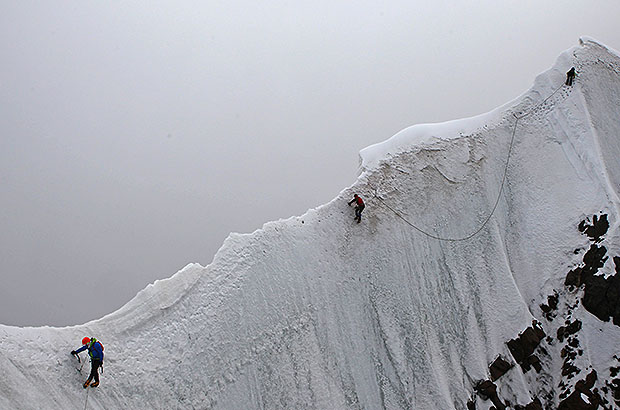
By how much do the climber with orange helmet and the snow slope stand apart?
485mm

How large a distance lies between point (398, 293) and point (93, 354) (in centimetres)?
1215

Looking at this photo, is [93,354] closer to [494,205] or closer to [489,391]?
[489,391]

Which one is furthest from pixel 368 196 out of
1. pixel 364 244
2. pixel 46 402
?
pixel 46 402

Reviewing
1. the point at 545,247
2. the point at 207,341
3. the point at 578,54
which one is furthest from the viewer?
the point at 578,54

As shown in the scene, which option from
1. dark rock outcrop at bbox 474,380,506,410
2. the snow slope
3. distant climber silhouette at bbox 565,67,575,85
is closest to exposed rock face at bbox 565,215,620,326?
the snow slope

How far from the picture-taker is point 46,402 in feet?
46.6

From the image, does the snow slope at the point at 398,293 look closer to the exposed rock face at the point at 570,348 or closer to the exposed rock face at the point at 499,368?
the exposed rock face at the point at 570,348

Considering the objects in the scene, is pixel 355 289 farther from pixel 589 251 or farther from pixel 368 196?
pixel 589 251

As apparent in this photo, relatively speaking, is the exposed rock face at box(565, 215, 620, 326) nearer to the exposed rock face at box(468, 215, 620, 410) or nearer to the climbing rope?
the exposed rock face at box(468, 215, 620, 410)

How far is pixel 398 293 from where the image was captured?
68.8ft

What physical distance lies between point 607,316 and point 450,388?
7.45m

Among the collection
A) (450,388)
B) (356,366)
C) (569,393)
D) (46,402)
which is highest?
(46,402)

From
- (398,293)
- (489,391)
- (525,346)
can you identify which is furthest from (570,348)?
(398,293)

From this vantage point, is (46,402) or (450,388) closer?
(46,402)
